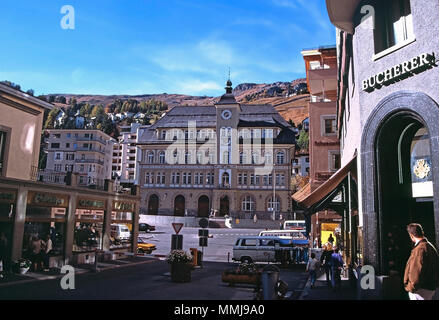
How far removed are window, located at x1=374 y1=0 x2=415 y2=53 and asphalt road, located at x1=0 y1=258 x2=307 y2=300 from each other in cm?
901

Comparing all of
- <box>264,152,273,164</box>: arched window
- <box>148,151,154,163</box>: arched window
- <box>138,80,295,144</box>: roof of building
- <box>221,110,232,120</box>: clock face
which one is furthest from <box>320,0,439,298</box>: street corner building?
<box>148,151,154,163</box>: arched window

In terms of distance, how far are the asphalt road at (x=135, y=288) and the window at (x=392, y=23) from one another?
9009 millimetres

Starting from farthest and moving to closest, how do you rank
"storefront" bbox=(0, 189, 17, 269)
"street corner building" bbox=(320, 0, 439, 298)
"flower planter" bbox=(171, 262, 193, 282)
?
"storefront" bbox=(0, 189, 17, 269) < "flower planter" bbox=(171, 262, 193, 282) < "street corner building" bbox=(320, 0, 439, 298)

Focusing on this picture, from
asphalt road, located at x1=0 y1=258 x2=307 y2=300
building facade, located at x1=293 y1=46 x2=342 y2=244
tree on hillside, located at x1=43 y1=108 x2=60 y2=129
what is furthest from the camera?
tree on hillside, located at x1=43 y1=108 x2=60 y2=129

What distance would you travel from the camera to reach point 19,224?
16016mm

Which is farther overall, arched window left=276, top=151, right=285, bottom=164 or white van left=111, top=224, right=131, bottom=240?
arched window left=276, top=151, right=285, bottom=164

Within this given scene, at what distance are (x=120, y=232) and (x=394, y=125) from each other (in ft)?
60.4

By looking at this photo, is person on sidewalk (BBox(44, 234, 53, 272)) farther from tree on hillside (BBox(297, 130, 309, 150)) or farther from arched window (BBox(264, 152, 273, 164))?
tree on hillside (BBox(297, 130, 309, 150))

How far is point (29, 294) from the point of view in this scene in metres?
12.0

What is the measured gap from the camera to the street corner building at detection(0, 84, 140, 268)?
52.5ft

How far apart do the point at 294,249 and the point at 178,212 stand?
50701mm

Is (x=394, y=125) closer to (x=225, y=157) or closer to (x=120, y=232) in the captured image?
(x=120, y=232)

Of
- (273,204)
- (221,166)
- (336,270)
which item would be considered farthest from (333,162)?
(221,166)

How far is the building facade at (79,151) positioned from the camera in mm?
98500
